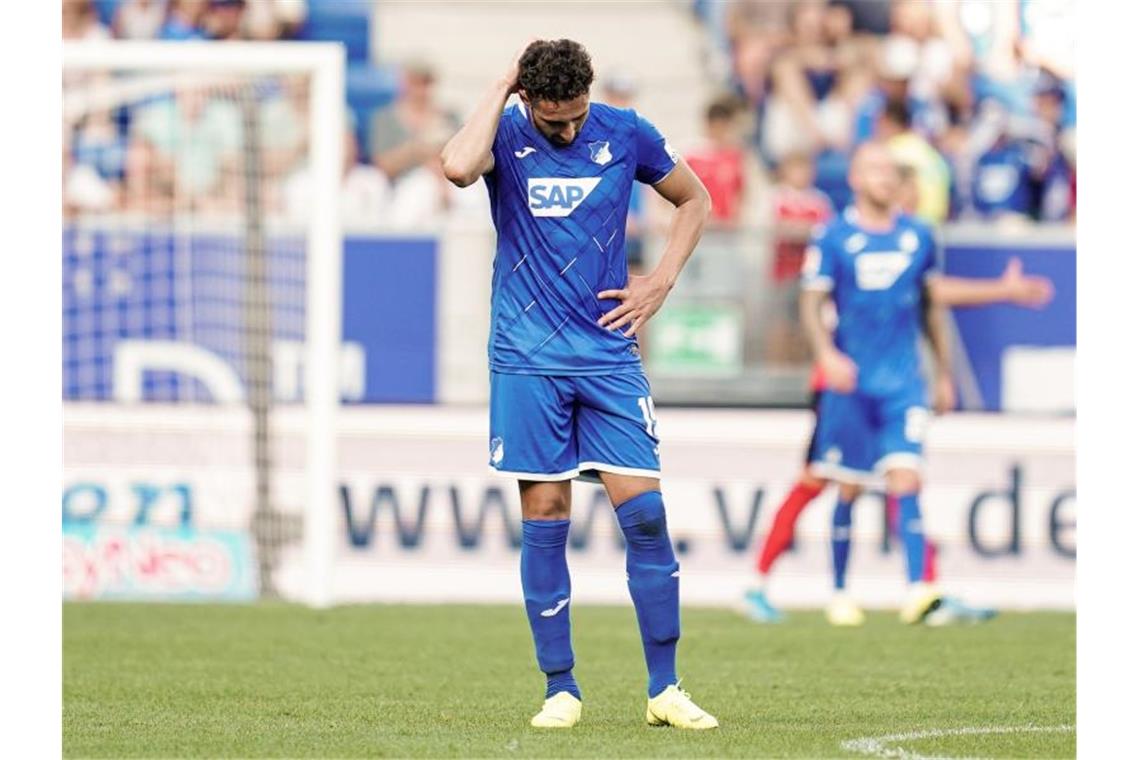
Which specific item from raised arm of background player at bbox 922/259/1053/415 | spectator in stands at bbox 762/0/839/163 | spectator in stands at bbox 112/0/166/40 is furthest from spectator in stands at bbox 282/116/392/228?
raised arm of background player at bbox 922/259/1053/415

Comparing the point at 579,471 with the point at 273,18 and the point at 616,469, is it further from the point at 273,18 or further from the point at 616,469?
the point at 273,18

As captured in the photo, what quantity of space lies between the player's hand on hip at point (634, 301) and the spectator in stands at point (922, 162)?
7.99 metres

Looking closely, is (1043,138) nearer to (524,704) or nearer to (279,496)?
(279,496)

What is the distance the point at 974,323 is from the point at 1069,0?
452 centimetres

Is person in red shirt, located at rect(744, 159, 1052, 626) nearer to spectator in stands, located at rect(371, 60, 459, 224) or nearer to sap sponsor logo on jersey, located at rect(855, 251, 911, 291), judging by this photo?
sap sponsor logo on jersey, located at rect(855, 251, 911, 291)

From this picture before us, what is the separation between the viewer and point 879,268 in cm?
1260

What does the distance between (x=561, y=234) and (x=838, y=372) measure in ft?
17.4

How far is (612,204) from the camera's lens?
738 centimetres

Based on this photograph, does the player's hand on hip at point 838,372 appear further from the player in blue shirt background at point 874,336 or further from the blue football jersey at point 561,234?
the blue football jersey at point 561,234

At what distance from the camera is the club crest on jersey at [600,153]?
736 cm

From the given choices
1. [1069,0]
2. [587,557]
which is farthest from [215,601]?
[1069,0]

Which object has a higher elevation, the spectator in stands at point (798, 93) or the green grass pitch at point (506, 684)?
the spectator in stands at point (798, 93)

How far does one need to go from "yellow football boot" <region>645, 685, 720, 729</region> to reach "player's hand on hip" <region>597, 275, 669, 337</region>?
1194mm

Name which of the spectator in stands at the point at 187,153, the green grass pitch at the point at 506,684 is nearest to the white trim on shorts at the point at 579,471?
the green grass pitch at the point at 506,684
